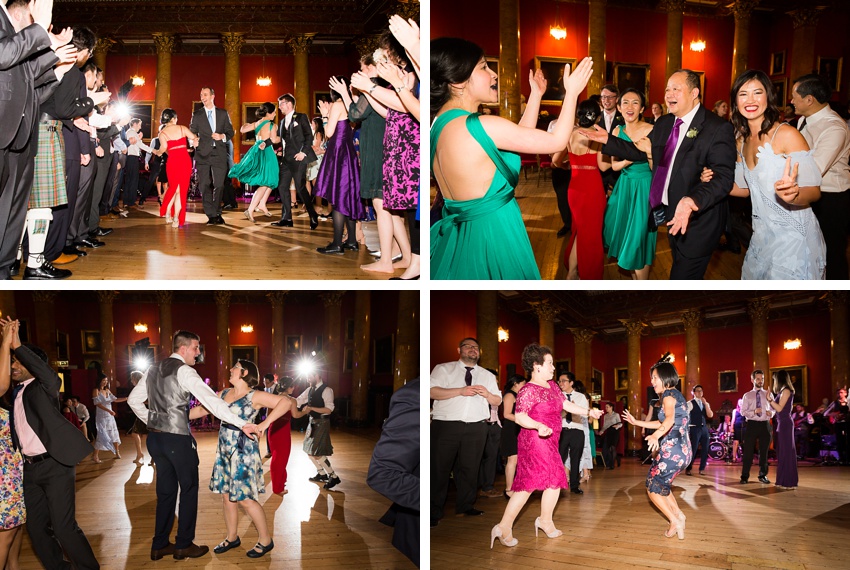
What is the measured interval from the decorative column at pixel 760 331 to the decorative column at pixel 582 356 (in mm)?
698

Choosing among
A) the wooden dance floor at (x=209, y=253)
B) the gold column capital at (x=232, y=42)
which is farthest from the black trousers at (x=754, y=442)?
the gold column capital at (x=232, y=42)

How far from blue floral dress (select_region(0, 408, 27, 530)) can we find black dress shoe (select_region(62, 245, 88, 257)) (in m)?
0.75

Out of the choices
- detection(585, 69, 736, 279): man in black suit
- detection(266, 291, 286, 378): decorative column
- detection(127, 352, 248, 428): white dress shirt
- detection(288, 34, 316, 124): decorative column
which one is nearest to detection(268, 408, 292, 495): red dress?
detection(266, 291, 286, 378): decorative column

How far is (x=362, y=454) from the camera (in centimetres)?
364

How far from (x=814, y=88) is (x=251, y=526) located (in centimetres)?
332

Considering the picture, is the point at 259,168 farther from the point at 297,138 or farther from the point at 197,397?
the point at 197,397

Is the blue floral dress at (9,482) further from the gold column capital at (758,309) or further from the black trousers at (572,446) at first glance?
the gold column capital at (758,309)

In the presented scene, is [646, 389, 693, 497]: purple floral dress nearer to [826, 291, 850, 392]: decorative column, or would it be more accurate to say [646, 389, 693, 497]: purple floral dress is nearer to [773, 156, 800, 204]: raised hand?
[826, 291, 850, 392]: decorative column

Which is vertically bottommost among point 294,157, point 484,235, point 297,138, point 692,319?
point 692,319

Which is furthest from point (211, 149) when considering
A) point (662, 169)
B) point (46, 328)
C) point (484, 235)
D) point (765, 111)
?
point (765, 111)

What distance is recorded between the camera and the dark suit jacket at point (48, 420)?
3.04 metres

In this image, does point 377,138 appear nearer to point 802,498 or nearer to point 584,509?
point 584,509

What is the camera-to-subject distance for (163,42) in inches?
135


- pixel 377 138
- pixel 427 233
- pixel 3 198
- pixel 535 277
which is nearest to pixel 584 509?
pixel 535 277
